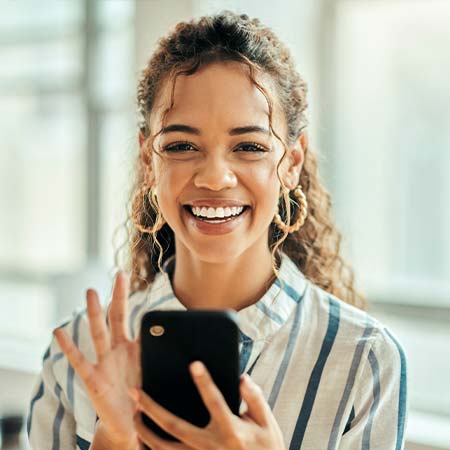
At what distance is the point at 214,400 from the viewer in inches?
32.6

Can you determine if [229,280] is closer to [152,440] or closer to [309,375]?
[309,375]

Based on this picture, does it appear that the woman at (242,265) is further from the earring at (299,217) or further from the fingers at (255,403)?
the fingers at (255,403)

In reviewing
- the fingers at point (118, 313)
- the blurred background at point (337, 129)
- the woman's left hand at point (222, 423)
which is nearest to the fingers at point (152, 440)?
the woman's left hand at point (222, 423)

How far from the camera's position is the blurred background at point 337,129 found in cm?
311

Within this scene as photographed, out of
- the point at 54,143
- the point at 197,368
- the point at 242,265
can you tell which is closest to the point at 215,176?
the point at 242,265

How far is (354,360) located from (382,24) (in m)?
2.44

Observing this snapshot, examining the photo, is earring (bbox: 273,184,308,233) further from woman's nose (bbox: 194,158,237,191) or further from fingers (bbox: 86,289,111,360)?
fingers (bbox: 86,289,111,360)

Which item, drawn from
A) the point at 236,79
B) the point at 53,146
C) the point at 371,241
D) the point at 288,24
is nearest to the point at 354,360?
the point at 236,79

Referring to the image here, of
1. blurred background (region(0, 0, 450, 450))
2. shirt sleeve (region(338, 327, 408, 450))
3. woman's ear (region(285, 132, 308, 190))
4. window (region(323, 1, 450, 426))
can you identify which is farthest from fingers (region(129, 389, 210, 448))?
window (region(323, 1, 450, 426))

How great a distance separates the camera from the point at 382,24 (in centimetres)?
327

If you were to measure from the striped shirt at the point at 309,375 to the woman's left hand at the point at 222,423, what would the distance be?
220 millimetres

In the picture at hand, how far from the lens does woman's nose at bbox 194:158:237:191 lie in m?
1.05

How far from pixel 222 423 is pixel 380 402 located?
1.15 ft

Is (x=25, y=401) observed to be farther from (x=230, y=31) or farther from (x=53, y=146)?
(x=230, y=31)
